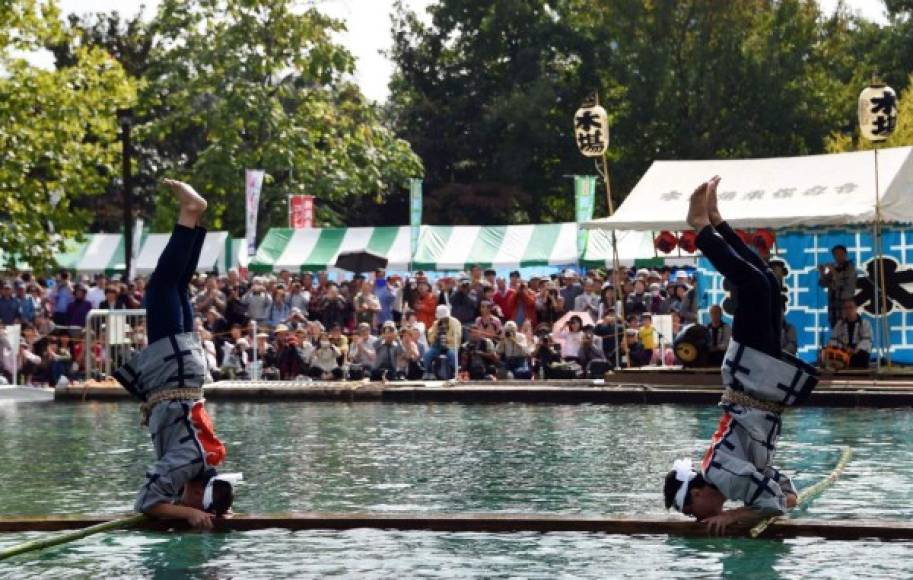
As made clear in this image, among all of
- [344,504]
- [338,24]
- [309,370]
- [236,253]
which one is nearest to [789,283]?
[309,370]

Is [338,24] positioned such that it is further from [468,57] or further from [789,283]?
[789,283]

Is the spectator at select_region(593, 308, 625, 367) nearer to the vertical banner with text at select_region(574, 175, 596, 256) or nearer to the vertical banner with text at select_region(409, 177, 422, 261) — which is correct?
the vertical banner with text at select_region(574, 175, 596, 256)

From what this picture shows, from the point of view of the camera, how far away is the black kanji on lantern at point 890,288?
1001 inches

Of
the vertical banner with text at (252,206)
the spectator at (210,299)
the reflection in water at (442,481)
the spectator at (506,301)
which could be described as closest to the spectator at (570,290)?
the spectator at (506,301)

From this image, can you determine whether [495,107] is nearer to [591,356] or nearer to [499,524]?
[591,356]

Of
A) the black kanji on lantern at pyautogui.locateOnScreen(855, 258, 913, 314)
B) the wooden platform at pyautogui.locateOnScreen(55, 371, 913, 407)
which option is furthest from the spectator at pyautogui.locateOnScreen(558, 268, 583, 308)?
the black kanji on lantern at pyautogui.locateOnScreen(855, 258, 913, 314)

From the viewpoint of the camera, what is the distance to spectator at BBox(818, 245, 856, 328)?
83.1 ft

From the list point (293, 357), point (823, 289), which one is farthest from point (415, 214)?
point (823, 289)

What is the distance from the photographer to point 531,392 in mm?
23984

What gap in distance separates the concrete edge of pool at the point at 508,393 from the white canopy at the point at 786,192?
217cm

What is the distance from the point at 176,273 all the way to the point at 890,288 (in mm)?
16457

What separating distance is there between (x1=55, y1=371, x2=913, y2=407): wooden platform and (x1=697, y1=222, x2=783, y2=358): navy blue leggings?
1219cm

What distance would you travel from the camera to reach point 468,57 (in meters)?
77.1

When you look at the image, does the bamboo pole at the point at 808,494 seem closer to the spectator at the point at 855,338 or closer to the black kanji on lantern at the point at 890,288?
the spectator at the point at 855,338
